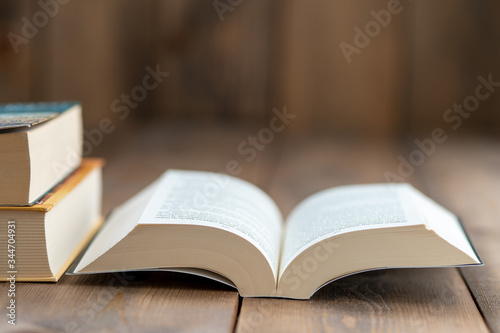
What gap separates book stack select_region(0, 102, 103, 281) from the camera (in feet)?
2.60

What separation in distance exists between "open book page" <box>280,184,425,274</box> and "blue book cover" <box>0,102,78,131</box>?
0.38m

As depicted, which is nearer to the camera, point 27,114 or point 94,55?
point 27,114

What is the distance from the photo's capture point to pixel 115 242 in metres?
0.81

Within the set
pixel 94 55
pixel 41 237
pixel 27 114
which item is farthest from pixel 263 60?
pixel 41 237

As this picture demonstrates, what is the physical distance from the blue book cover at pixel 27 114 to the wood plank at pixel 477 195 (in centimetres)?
63

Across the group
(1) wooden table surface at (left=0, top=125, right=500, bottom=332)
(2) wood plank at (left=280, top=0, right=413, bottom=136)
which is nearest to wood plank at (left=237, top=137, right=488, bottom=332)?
(1) wooden table surface at (left=0, top=125, right=500, bottom=332)

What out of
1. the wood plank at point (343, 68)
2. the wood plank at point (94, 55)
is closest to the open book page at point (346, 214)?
the wood plank at point (343, 68)

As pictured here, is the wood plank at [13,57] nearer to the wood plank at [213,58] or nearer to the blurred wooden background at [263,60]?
the blurred wooden background at [263,60]

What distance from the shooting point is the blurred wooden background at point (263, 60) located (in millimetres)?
1923

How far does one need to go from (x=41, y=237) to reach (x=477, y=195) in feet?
2.98

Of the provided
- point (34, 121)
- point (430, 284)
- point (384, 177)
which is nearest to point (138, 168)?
point (384, 177)

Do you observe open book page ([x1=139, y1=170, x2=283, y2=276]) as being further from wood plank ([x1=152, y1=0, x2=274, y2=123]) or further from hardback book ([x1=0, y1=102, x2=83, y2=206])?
wood plank ([x1=152, y1=0, x2=274, y2=123])

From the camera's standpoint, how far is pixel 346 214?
0.88m

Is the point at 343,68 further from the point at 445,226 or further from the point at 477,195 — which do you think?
the point at 445,226
